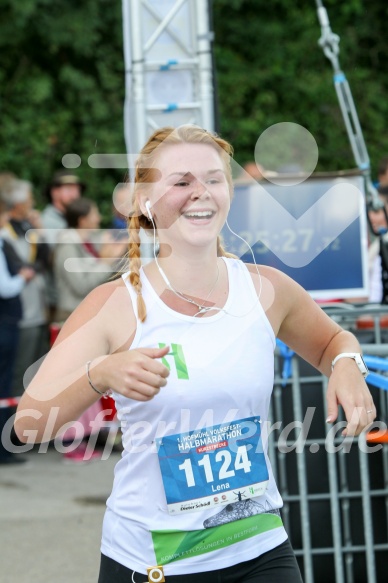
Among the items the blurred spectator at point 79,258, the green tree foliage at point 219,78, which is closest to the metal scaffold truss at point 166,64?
the blurred spectator at point 79,258

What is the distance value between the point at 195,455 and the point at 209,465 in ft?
0.13

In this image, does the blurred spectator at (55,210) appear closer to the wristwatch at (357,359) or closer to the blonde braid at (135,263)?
the blonde braid at (135,263)

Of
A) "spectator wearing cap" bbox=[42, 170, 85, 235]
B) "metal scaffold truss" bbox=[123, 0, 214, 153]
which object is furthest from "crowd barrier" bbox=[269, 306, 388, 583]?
"spectator wearing cap" bbox=[42, 170, 85, 235]

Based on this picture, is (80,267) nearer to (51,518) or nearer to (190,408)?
(51,518)

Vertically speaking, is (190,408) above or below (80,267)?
below

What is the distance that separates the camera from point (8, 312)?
24.0ft

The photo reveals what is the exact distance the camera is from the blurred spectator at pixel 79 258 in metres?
7.53

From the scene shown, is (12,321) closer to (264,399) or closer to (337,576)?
(337,576)

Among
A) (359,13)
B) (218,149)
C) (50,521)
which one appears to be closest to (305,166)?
(50,521)

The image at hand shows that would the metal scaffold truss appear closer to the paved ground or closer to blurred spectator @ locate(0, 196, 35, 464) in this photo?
blurred spectator @ locate(0, 196, 35, 464)

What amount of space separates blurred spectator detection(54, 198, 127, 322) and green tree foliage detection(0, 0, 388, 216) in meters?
6.37

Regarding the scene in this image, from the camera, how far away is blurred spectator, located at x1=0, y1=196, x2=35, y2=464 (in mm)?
→ 7152

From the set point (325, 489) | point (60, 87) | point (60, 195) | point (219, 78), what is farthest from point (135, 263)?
point (219, 78)

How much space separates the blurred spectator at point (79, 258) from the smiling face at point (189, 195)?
15.9 feet
